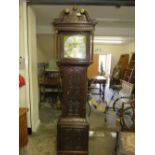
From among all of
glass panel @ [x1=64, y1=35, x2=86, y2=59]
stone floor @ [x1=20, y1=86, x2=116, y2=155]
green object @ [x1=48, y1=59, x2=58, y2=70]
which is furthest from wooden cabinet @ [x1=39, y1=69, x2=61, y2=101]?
glass panel @ [x1=64, y1=35, x2=86, y2=59]

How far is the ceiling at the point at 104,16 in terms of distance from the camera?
359 cm

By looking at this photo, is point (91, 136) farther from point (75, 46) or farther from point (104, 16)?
point (104, 16)

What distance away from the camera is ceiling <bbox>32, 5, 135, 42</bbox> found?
359 cm

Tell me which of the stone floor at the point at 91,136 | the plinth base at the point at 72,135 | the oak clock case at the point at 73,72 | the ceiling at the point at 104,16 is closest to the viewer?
the oak clock case at the point at 73,72

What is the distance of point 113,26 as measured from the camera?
5.17 metres

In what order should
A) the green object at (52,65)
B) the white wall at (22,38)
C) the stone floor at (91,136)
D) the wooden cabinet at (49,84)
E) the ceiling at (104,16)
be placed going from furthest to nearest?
the green object at (52,65), the wooden cabinet at (49,84), the ceiling at (104,16), the white wall at (22,38), the stone floor at (91,136)

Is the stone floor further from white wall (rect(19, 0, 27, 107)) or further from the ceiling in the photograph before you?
the ceiling

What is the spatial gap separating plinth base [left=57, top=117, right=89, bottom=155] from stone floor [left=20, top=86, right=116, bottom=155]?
290mm

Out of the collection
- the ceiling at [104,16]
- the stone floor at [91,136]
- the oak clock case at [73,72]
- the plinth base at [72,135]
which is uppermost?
the ceiling at [104,16]

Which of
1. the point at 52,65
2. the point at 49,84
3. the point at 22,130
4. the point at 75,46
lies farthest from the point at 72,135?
the point at 52,65

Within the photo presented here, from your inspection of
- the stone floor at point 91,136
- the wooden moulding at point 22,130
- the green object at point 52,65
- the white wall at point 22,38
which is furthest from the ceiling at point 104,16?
the stone floor at point 91,136

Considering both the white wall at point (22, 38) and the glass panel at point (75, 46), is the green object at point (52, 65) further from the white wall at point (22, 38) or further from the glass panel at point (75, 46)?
the glass panel at point (75, 46)
